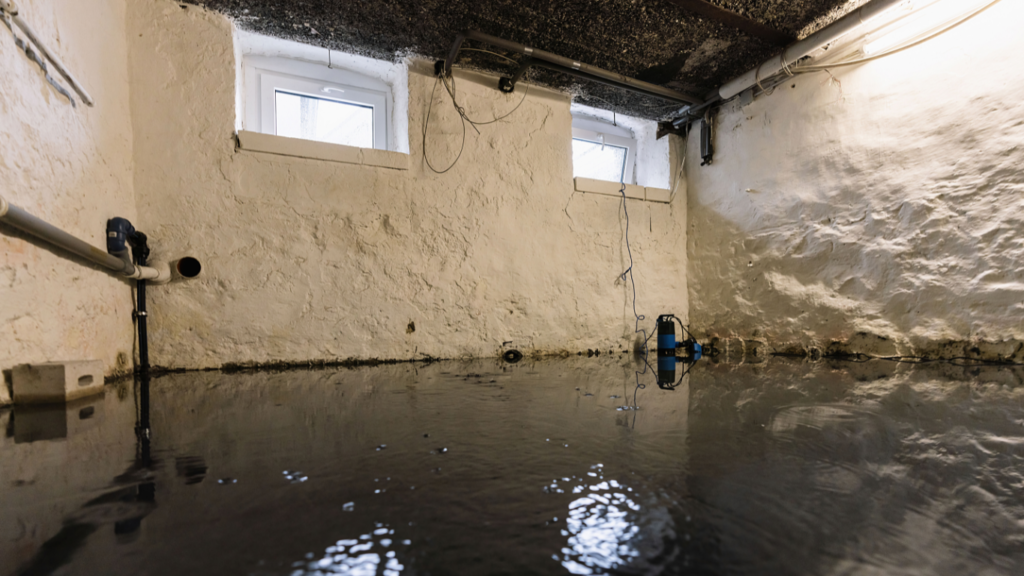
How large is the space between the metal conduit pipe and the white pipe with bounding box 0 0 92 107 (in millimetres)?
2042

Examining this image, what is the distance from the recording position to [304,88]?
11.1ft

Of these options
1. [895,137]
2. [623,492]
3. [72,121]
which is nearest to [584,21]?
[895,137]

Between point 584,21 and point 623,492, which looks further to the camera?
point 584,21

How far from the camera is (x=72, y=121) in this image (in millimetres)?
1943

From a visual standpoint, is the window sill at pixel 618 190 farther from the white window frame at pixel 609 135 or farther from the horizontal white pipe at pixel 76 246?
the horizontal white pipe at pixel 76 246

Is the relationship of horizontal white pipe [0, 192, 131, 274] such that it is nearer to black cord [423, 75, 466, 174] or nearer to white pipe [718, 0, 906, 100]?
black cord [423, 75, 466, 174]

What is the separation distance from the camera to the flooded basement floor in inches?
21.3

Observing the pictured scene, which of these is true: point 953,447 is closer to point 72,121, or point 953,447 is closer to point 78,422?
point 78,422

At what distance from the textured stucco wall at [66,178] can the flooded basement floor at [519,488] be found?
1.82 ft

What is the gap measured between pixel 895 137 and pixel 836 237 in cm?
70

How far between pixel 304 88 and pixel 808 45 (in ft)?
12.1

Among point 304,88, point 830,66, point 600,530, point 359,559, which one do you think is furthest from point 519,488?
point 830,66

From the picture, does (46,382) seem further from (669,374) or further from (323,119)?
(669,374)

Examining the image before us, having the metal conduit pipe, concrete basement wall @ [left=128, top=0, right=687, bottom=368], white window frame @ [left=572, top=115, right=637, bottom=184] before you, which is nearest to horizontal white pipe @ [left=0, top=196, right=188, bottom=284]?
concrete basement wall @ [left=128, top=0, right=687, bottom=368]
